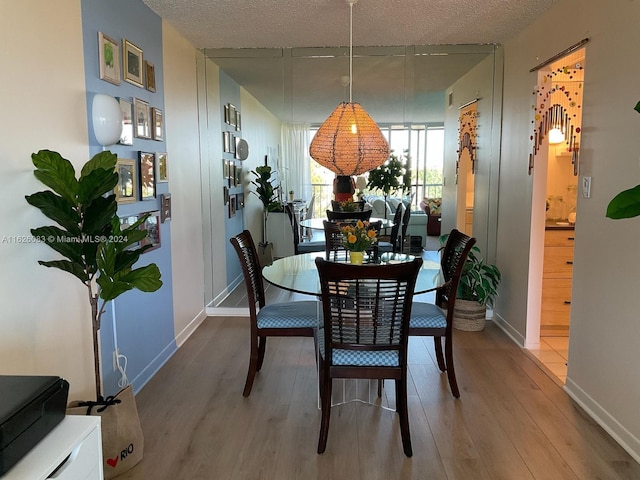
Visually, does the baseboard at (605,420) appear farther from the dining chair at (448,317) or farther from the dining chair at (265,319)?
the dining chair at (265,319)

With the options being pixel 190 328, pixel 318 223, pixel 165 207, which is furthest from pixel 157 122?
pixel 318 223

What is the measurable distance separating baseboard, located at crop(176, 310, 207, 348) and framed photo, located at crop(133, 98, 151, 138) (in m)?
1.56

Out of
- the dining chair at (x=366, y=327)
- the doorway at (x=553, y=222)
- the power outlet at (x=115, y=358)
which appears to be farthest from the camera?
the doorway at (x=553, y=222)

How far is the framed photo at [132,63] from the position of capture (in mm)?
2852

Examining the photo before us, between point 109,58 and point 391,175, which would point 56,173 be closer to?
point 109,58

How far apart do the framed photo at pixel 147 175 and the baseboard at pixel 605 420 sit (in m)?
2.81

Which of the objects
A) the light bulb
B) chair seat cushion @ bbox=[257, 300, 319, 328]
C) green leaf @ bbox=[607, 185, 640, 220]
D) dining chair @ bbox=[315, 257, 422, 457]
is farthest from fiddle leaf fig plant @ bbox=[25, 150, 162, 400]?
the light bulb

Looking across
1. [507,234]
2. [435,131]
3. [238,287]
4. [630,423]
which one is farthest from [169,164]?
[630,423]

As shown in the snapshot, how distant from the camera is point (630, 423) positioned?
92.4 inches

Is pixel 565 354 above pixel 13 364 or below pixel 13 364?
below

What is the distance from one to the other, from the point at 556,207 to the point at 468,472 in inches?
109

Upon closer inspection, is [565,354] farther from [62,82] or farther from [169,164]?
[62,82]

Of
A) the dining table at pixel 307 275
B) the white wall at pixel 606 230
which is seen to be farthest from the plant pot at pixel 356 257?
the white wall at pixel 606 230

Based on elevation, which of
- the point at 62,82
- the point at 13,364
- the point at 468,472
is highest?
the point at 62,82
